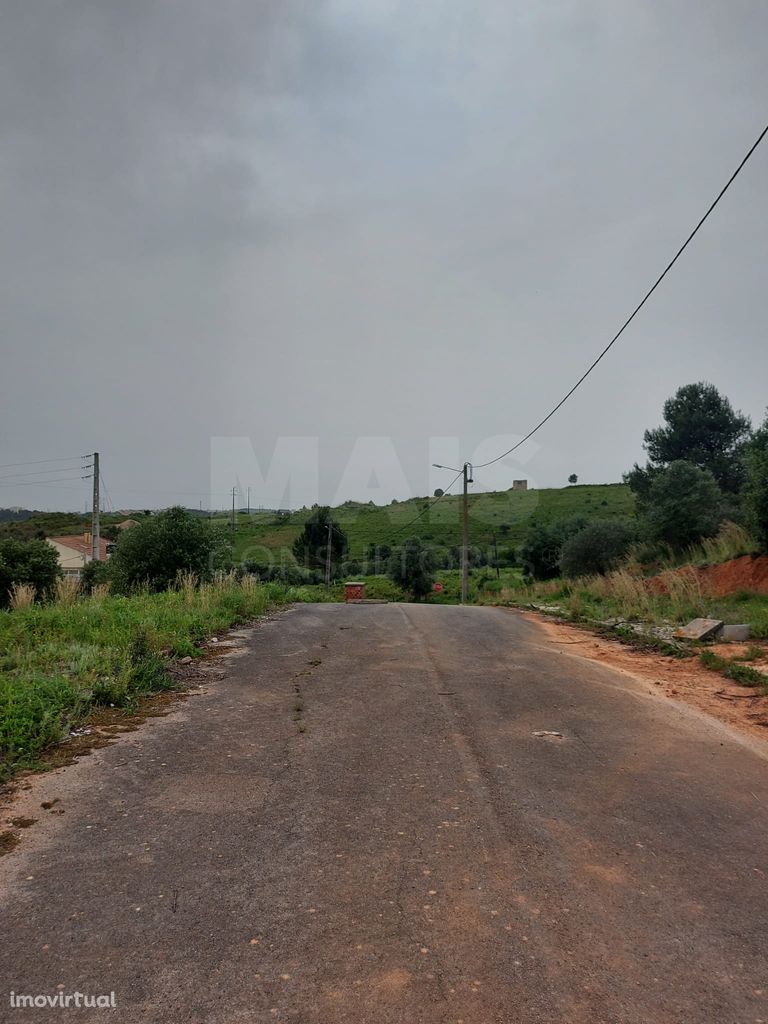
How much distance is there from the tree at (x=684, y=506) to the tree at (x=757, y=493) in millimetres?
6009

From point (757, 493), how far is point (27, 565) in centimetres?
2141

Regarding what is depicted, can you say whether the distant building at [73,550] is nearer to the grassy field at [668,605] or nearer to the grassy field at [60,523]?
the grassy field at [60,523]

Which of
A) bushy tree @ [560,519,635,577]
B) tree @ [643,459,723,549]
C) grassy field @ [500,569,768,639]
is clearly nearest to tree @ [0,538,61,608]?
grassy field @ [500,569,768,639]

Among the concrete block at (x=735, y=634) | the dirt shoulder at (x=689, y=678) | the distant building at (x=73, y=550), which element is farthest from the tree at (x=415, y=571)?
the concrete block at (x=735, y=634)

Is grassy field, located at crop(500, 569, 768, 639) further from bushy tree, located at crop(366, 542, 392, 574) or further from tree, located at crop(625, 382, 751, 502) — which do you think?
bushy tree, located at crop(366, 542, 392, 574)

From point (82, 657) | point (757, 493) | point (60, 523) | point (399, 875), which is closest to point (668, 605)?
point (757, 493)

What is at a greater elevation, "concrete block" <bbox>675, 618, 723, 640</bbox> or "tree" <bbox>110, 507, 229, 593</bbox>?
"tree" <bbox>110, 507, 229, 593</bbox>

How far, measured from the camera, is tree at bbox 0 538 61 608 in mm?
20406

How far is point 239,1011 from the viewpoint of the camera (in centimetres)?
208

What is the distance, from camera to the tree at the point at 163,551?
18812 millimetres

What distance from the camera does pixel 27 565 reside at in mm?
21156

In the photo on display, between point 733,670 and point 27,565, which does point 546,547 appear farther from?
point 733,670

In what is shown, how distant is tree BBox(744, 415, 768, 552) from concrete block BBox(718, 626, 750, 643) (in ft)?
20.5

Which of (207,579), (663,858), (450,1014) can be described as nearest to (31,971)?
(450,1014)
